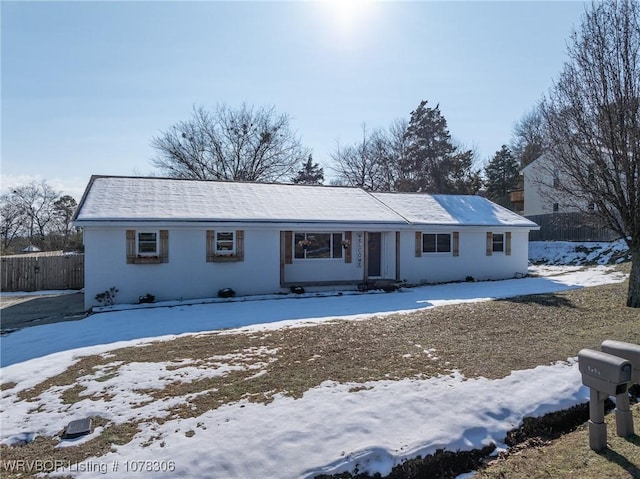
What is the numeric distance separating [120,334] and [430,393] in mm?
6911

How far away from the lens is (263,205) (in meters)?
15.2

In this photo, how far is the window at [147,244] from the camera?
12.5 metres

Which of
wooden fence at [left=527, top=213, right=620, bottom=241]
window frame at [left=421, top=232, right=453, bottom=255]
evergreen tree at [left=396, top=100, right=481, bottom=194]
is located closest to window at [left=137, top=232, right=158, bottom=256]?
window frame at [left=421, top=232, right=453, bottom=255]

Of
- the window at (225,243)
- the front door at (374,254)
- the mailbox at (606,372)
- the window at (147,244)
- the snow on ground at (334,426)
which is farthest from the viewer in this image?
the front door at (374,254)

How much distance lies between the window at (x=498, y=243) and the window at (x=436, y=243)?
247 cm

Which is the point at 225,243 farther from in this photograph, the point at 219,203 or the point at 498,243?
the point at 498,243

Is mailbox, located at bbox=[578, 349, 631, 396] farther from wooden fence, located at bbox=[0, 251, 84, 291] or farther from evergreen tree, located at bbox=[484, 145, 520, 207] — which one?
evergreen tree, located at bbox=[484, 145, 520, 207]

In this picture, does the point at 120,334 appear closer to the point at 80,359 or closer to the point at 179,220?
the point at 80,359

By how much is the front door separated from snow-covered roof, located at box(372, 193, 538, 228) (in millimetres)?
1495

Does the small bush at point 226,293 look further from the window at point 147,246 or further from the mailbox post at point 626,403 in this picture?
the mailbox post at point 626,403

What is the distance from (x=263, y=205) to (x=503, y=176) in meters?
31.6

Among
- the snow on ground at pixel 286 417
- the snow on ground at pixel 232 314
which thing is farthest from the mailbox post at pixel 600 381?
the snow on ground at pixel 232 314

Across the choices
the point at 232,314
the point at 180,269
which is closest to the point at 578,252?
the point at 232,314

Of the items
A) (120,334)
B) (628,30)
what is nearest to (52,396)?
(120,334)
